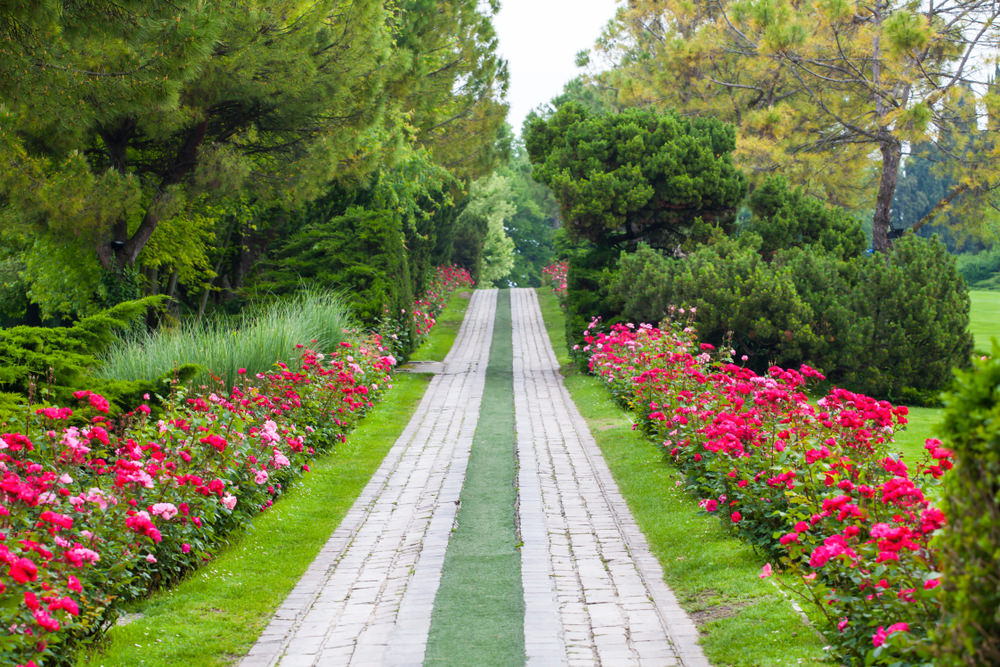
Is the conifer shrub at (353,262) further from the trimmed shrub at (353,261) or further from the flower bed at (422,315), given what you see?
the flower bed at (422,315)

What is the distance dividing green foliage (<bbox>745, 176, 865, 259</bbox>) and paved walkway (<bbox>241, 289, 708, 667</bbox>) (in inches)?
369

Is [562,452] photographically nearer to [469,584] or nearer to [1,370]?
[469,584]

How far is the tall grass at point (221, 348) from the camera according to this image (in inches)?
395

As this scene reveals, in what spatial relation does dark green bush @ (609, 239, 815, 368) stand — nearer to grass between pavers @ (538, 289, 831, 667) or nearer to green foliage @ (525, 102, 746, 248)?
green foliage @ (525, 102, 746, 248)

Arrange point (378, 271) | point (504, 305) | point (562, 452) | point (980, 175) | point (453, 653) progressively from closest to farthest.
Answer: point (453, 653) → point (562, 452) → point (378, 271) → point (980, 175) → point (504, 305)

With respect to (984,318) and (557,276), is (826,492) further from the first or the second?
(557,276)

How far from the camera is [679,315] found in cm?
1571

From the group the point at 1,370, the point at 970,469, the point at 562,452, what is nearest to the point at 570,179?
the point at 562,452

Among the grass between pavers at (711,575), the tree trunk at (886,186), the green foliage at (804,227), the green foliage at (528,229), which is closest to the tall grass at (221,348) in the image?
the grass between pavers at (711,575)

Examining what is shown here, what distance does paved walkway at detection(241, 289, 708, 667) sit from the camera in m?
4.67

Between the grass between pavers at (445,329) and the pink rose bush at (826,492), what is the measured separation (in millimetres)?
11074

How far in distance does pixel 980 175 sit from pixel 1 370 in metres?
22.4

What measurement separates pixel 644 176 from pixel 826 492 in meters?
14.0

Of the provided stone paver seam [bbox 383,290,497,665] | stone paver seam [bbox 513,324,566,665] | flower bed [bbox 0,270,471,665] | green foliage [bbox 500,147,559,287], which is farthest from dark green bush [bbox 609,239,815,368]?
green foliage [bbox 500,147,559,287]
